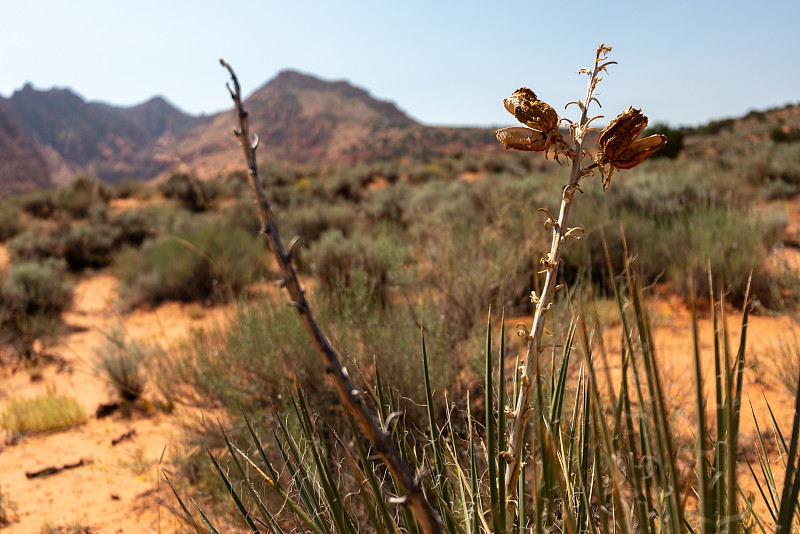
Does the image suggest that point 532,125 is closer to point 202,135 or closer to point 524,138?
point 524,138

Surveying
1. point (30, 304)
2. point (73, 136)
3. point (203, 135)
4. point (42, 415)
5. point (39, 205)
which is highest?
point (73, 136)

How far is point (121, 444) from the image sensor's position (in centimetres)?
365

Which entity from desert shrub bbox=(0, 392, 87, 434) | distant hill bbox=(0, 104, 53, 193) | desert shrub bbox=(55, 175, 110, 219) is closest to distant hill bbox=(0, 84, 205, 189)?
distant hill bbox=(0, 104, 53, 193)

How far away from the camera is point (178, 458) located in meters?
2.94

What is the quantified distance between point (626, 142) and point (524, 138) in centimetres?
18

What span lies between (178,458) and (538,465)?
2.65m

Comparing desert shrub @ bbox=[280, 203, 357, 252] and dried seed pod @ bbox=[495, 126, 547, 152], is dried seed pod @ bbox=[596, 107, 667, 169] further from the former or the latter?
desert shrub @ bbox=[280, 203, 357, 252]

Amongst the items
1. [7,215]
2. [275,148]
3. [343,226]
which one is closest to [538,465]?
[343,226]

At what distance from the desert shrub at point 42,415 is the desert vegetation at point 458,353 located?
0.08 feet

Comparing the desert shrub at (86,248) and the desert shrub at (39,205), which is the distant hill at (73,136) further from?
the desert shrub at (86,248)

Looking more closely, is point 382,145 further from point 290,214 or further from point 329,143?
point 290,214

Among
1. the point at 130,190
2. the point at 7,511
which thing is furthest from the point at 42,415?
the point at 130,190

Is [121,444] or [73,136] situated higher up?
[73,136]

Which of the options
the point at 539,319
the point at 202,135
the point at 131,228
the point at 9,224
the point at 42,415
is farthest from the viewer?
the point at 202,135
